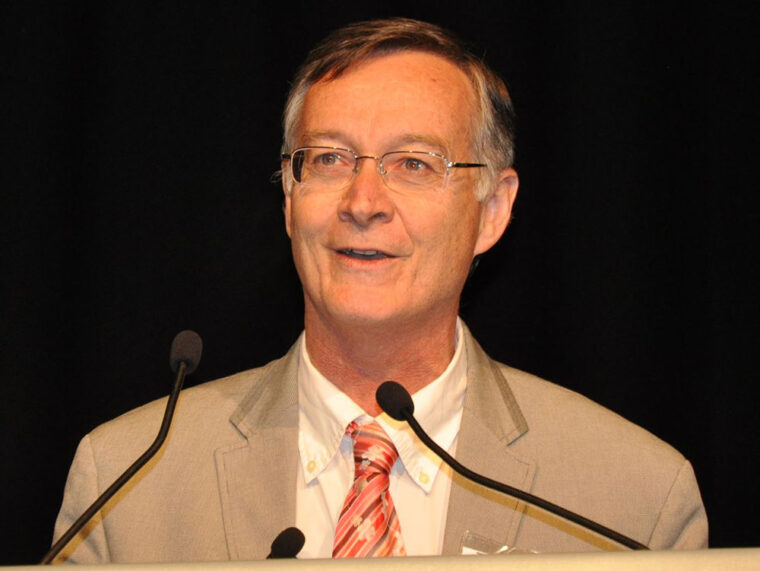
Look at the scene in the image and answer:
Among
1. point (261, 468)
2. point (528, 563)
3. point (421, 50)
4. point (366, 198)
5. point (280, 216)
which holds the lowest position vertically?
point (261, 468)

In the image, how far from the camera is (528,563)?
1009 millimetres

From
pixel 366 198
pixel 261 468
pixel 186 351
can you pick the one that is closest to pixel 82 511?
pixel 261 468

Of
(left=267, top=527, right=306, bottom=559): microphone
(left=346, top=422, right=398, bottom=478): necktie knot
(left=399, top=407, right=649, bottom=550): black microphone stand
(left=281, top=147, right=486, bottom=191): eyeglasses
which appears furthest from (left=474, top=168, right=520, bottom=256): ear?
(left=267, top=527, right=306, bottom=559): microphone

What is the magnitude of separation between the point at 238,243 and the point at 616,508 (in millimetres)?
1162

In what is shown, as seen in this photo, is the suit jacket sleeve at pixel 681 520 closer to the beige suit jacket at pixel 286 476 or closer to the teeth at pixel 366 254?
the beige suit jacket at pixel 286 476

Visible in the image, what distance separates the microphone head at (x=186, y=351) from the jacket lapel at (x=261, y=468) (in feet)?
1.39

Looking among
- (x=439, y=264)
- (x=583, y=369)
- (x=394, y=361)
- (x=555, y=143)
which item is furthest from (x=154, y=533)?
(x=555, y=143)

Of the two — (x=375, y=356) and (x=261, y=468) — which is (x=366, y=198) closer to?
(x=375, y=356)

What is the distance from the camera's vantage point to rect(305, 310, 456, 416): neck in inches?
80.4

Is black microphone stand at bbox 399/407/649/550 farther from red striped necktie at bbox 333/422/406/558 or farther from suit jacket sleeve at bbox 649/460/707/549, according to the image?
suit jacket sleeve at bbox 649/460/707/549

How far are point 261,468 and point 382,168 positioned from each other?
2.21ft

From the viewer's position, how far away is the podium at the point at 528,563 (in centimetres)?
101

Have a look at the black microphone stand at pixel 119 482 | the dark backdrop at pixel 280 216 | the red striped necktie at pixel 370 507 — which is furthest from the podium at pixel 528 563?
the dark backdrop at pixel 280 216

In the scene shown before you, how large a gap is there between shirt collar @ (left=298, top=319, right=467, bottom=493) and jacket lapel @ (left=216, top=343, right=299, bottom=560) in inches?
1.4
